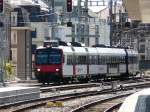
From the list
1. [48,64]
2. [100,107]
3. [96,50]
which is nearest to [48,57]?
[48,64]

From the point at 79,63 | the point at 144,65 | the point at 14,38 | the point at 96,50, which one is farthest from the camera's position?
the point at 144,65

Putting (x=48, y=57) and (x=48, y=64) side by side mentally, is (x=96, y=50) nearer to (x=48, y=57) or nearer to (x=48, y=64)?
(x=48, y=57)

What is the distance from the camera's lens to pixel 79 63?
4897 centimetres

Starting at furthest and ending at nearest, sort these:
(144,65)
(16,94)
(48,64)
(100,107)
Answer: (144,65), (48,64), (16,94), (100,107)

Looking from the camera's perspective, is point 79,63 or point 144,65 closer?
point 79,63

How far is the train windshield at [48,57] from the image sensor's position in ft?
150

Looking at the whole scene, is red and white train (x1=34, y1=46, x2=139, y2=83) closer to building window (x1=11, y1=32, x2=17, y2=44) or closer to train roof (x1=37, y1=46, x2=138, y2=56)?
train roof (x1=37, y1=46, x2=138, y2=56)

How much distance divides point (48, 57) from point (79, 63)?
11.3 ft

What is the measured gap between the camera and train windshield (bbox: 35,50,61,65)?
45.8 meters

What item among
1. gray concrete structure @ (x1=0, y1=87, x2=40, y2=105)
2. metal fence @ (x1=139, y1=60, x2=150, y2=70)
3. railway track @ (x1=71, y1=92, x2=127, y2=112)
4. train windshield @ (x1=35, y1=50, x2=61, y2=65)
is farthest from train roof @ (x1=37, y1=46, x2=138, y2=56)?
metal fence @ (x1=139, y1=60, x2=150, y2=70)

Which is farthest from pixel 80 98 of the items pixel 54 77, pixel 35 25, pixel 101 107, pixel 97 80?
pixel 35 25

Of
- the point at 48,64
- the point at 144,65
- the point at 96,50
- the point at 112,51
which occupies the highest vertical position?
the point at 96,50

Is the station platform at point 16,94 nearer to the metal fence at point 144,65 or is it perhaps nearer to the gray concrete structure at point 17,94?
the gray concrete structure at point 17,94

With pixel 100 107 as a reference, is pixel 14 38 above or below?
above
